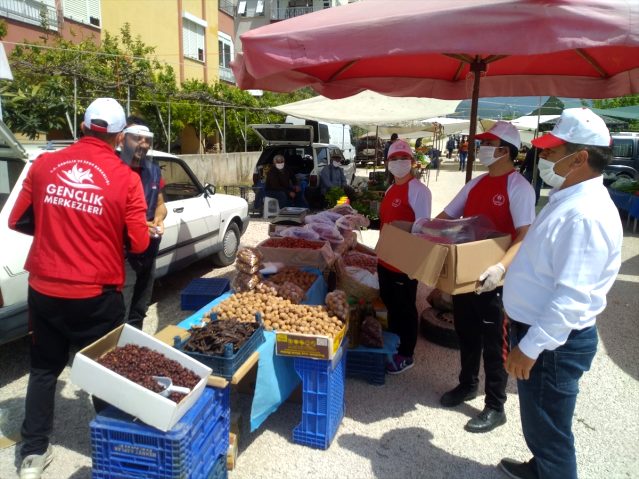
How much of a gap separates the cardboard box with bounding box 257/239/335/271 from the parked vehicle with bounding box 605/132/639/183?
44.3 feet

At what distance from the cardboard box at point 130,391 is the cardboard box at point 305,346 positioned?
667 millimetres

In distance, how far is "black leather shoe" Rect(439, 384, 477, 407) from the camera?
370cm

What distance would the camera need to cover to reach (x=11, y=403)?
358 cm

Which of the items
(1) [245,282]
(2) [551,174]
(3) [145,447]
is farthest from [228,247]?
(2) [551,174]

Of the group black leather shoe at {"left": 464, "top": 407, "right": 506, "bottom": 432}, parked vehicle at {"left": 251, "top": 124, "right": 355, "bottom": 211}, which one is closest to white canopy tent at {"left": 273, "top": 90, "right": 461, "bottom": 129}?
parked vehicle at {"left": 251, "top": 124, "right": 355, "bottom": 211}

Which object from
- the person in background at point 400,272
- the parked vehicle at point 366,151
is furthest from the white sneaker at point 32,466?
the parked vehicle at point 366,151

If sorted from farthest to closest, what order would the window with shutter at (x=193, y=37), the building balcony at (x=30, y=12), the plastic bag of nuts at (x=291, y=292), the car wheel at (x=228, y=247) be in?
1. the window with shutter at (x=193, y=37)
2. the building balcony at (x=30, y=12)
3. the car wheel at (x=228, y=247)
4. the plastic bag of nuts at (x=291, y=292)

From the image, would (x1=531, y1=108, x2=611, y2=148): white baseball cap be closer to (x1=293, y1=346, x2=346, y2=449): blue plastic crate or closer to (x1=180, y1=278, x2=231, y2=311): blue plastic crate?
(x1=293, y1=346, x2=346, y2=449): blue plastic crate

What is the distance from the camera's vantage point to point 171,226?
5.72m

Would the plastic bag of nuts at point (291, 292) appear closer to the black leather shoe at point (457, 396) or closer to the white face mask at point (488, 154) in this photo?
the black leather shoe at point (457, 396)

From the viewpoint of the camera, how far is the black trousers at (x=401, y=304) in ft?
13.1

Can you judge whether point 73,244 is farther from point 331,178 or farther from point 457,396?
point 331,178

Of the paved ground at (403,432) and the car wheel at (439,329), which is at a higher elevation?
the car wheel at (439,329)

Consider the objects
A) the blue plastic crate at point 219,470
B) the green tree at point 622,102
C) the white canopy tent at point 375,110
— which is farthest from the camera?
the green tree at point 622,102
